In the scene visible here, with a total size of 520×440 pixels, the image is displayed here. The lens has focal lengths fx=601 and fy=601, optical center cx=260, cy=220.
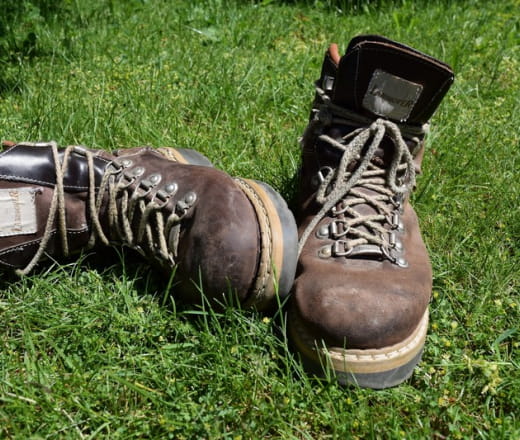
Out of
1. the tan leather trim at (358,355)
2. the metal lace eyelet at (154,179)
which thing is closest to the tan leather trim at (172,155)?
the metal lace eyelet at (154,179)

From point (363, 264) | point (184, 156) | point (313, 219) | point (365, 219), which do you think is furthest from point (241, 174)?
point (363, 264)

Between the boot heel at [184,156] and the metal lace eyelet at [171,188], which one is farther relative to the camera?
the boot heel at [184,156]

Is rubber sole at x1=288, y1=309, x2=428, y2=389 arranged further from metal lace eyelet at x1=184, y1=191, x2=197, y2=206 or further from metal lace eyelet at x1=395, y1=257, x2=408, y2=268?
metal lace eyelet at x1=184, y1=191, x2=197, y2=206

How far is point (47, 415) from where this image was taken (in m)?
1.33

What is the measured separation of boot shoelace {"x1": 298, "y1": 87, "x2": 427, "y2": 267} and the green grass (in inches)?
11.1

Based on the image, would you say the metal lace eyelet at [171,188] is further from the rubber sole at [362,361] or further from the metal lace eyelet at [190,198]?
the rubber sole at [362,361]

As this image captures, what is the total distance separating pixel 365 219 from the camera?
64.5 inches

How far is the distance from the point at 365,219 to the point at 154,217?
1.88 feet

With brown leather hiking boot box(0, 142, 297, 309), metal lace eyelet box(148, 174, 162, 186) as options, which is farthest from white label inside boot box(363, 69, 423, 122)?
metal lace eyelet box(148, 174, 162, 186)

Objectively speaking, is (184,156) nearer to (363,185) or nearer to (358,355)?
(363,185)

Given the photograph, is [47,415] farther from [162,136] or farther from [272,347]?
[162,136]

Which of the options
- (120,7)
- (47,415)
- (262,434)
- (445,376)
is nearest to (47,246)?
(47,415)

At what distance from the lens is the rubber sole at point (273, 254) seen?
1.49 m

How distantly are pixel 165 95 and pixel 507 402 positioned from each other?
184cm
